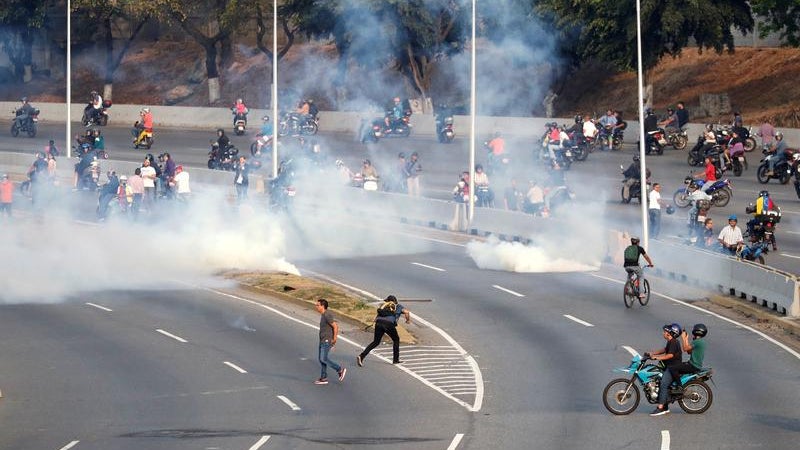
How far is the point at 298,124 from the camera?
222ft

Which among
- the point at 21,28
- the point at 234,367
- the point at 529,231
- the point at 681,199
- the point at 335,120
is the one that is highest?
the point at 21,28

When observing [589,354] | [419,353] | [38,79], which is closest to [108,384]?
[419,353]

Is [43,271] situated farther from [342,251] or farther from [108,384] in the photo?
[108,384]

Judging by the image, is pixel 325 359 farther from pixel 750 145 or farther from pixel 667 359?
pixel 750 145

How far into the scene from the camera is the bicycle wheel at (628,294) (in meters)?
34.6

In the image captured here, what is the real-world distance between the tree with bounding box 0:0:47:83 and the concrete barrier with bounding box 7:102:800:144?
8.60m

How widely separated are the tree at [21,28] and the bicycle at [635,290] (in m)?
64.2

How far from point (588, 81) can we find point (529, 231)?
36.8 m

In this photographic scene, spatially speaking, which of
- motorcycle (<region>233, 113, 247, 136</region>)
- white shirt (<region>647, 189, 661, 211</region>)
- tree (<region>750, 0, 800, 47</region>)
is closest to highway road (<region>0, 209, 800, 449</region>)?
white shirt (<region>647, 189, 661, 211</region>)

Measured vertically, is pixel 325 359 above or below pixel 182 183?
below

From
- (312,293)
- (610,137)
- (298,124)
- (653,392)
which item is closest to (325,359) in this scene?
(653,392)

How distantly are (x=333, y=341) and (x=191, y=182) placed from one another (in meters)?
30.6

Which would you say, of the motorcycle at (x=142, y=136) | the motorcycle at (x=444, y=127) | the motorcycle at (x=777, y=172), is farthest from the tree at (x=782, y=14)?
the motorcycle at (x=142, y=136)

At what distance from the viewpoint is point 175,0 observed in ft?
277
